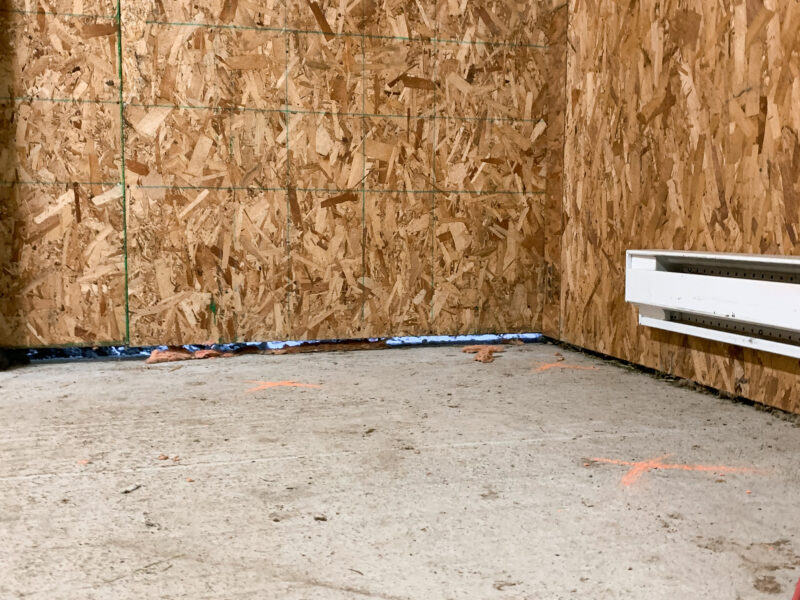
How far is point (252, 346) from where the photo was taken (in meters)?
4.12

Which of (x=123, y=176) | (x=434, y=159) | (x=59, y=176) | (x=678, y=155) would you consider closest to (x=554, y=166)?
(x=434, y=159)

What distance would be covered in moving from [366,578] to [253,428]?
3.89ft

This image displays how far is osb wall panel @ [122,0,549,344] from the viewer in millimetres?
3838

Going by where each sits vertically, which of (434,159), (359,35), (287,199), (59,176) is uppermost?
(359,35)

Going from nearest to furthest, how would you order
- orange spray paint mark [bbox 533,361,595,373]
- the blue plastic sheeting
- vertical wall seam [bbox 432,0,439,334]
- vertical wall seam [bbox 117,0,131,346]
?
1. orange spray paint mark [bbox 533,361,595,373]
2. vertical wall seam [bbox 117,0,131,346]
3. the blue plastic sheeting
4. vertical wall seam [bbox 432,0,439,334]

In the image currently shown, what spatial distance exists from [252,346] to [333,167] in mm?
1147

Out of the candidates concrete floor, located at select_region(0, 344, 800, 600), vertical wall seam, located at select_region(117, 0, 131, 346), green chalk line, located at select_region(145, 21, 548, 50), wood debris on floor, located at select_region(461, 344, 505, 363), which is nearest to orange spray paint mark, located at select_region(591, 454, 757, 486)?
concrete floor, located at select_region(0, 344, 800, 600)

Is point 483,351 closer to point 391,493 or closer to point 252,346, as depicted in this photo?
point 252,346

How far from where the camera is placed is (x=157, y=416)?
270 centimetres

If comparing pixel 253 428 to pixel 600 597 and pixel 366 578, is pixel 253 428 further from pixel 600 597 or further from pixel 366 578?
pixel 600 597

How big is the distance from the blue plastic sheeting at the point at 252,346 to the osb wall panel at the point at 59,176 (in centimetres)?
17

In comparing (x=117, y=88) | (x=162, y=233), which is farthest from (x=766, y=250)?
(x=117, y=88)

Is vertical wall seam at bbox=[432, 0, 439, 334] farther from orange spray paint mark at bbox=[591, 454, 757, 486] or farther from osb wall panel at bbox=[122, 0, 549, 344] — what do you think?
orange spray paint mark at bbox=[591, 454, 757, 486]

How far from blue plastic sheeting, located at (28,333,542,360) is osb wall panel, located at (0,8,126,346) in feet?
0.56
